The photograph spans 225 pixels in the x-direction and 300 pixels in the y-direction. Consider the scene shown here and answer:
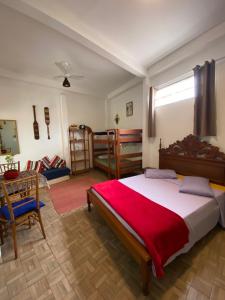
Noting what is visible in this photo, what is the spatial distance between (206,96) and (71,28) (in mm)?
2354

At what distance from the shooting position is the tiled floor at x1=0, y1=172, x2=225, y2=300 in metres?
1.23

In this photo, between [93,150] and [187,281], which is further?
[93,150]

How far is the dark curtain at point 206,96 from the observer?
225cm

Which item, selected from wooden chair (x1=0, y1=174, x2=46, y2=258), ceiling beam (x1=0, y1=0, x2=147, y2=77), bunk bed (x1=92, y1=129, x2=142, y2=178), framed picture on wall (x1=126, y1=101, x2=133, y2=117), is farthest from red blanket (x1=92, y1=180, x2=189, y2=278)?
framed picture on wall (x1=126, y1=101, x2=133, y2=117)

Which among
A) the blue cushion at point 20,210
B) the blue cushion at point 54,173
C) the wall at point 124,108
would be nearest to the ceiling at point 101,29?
the wall at point 124,108

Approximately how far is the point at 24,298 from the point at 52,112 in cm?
417

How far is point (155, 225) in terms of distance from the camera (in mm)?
1340

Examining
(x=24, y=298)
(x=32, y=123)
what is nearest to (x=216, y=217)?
(x=24, y=298)

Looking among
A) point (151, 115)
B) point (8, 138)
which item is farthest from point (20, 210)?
point (151, 115)

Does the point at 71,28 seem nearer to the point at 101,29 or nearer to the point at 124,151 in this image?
the point at 101,29

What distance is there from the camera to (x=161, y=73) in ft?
10.3

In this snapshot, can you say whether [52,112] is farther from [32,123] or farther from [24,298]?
[24,298]

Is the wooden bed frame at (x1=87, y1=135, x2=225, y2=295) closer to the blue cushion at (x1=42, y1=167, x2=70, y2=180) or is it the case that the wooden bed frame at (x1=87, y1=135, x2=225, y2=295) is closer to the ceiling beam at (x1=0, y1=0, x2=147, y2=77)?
the blue cushion at (x1=42, y1=167, x2=70, y2=180)

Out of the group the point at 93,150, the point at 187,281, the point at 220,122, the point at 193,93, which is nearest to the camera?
the point at 187,281
